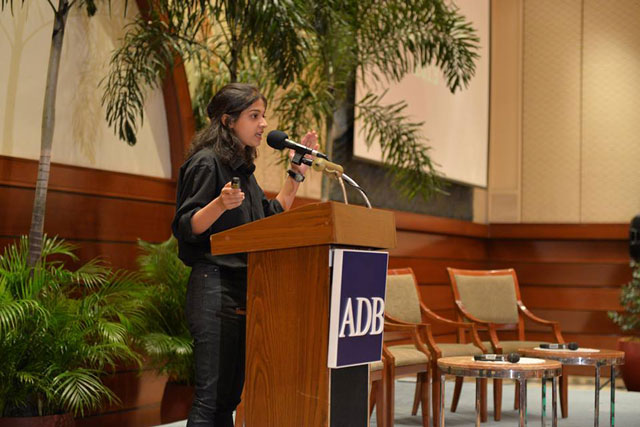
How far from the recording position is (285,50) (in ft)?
14.3

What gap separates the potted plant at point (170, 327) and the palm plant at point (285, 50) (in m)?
0.70

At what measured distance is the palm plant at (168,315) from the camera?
4.03 meters

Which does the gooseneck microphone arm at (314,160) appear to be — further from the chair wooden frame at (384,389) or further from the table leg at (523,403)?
the chair wooden frame at (384,389)

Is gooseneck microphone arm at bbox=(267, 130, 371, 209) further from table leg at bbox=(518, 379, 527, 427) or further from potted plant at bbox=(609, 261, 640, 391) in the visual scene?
potted plant at bbox=(609, 261, 640, 391)

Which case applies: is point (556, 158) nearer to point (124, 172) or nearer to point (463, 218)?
point (463, 218)

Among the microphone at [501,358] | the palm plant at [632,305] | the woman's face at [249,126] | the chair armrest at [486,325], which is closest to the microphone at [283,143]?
the woman's face at [249,126]

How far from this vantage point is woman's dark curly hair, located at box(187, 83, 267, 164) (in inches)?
99.9

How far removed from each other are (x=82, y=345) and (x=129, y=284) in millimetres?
533

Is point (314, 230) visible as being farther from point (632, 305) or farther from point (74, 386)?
point (632, 305)

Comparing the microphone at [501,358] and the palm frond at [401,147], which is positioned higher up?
the palm frond at [401,147]

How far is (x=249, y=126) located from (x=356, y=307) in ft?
2.32

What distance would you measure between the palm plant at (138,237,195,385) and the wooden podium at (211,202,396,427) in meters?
1.86

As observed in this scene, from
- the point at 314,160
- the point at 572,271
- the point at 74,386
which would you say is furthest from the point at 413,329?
the point at 572,271

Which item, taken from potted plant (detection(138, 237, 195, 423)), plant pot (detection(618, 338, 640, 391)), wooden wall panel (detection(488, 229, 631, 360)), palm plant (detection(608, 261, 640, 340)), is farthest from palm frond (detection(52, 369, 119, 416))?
wooden wall panel (detection(488, 229, 631, 360))
